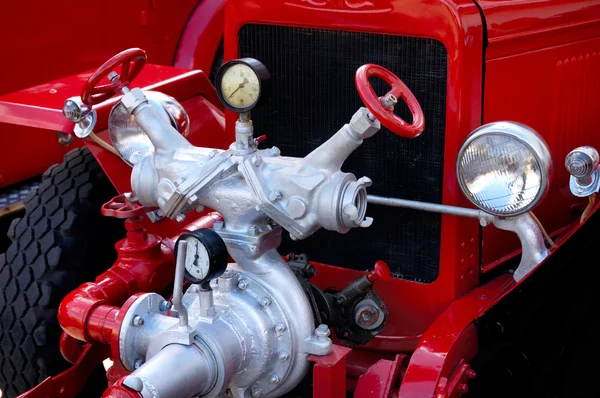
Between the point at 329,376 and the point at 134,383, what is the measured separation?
48cm

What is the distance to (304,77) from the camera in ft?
8.59

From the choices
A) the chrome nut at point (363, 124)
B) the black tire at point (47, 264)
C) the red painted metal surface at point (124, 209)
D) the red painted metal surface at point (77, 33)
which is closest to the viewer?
the chrome nut at point (363, 124)

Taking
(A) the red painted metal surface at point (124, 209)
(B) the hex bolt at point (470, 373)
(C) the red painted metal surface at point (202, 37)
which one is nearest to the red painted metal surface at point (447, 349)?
(B) the hex bolt at point (470, 373)

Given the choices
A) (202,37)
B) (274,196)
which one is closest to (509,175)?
(274,196)

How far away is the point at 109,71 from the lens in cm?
242

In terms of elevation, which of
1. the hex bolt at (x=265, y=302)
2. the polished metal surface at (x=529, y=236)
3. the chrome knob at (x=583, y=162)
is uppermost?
the chrome knob at (x=583, y=162)

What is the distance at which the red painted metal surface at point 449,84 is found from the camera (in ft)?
7.79

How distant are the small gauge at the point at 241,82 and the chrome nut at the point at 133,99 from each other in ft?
0.81

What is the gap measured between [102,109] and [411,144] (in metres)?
Result: 1.00

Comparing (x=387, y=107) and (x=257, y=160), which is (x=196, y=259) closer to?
(x=257, y=160)

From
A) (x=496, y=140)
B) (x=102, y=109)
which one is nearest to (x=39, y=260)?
(x=102, y=109)

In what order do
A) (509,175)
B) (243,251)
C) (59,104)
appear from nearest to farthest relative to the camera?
(509,175) → (243,251) → (59,104)

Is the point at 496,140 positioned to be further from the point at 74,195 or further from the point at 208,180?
the point at 74,195

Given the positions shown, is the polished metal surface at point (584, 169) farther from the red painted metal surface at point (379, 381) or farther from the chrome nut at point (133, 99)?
the chrome nut at point (133, 99)
